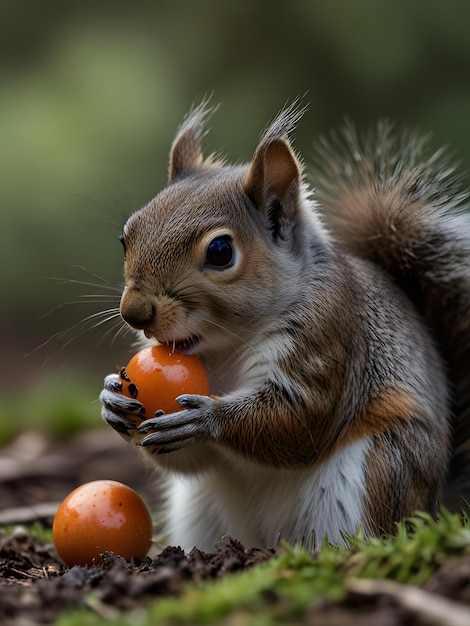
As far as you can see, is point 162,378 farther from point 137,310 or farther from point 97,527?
point 97,527

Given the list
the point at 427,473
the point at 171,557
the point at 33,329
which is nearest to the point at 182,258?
the point at 171,557

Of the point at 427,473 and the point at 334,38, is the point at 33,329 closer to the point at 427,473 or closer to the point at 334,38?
the point at 334,38

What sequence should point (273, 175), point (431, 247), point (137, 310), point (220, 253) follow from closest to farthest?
point (137, 310) < point (220, 253) < point (273, 175) < point (431, 247)

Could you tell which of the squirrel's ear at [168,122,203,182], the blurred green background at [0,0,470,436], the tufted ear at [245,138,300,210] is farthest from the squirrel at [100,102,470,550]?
the blurred green background at [0,0,470,436]

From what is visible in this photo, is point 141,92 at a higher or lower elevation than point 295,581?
higher

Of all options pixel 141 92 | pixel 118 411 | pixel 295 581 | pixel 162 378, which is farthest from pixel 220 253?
pixel 141 92

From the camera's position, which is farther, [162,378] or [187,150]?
[187,150]

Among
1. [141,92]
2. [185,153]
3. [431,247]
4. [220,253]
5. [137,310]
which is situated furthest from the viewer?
[141,92]
